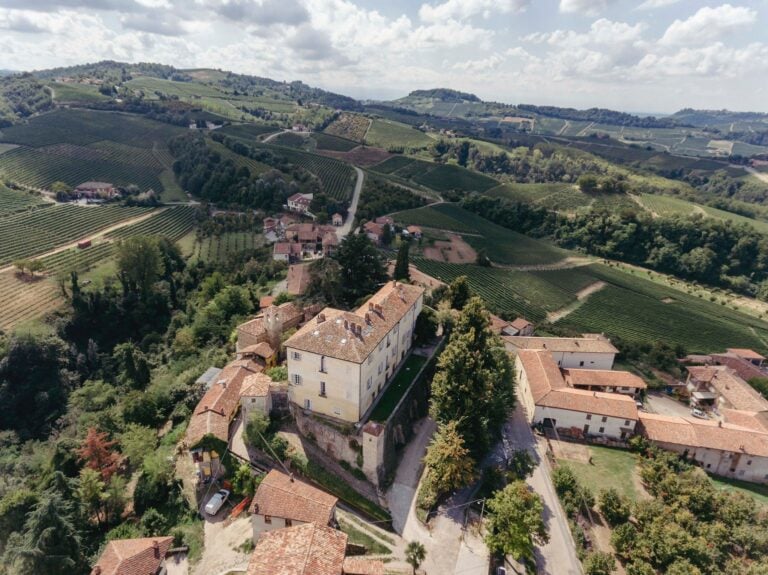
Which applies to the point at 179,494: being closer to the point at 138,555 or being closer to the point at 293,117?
the point at 138,555

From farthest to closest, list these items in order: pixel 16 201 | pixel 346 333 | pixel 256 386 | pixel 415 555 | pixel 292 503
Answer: pixel 16 201 → pixel 256 386 → pixel 346 333 → pixel 292 503 → pixel 415 555

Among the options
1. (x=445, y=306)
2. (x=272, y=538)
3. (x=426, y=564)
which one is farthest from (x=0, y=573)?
(x=445, y=306)

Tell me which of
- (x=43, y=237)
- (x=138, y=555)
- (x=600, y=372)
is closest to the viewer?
(x=138, y=555)

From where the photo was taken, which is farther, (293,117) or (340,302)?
(293,117)

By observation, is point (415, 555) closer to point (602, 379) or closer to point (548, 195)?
point (602, 379)

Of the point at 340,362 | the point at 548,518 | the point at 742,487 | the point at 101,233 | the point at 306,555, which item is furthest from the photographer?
the point at 101,233

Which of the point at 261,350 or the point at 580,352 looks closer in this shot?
the point at 261,350

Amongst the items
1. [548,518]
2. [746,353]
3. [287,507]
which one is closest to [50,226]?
[287,507]

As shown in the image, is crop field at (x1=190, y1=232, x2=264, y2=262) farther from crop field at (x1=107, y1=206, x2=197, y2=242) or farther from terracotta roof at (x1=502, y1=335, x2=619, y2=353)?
terracotta roof at (x1=502, y1=335, x2=619, y2=353)
